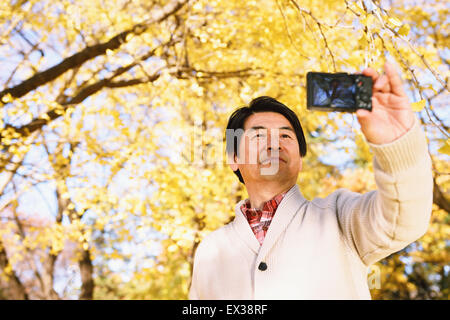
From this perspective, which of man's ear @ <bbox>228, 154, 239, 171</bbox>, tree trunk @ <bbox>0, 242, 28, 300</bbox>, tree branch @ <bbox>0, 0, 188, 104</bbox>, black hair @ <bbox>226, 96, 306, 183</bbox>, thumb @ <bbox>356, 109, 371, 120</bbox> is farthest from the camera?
tree trunk @ <bbox>0, 242, 28, 300</bbox>

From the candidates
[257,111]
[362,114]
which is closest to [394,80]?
[362,114]

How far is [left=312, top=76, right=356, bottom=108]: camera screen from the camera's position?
3.81ft

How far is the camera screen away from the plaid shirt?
0.61m

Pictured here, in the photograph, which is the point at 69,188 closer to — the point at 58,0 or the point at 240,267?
the point at 58,0

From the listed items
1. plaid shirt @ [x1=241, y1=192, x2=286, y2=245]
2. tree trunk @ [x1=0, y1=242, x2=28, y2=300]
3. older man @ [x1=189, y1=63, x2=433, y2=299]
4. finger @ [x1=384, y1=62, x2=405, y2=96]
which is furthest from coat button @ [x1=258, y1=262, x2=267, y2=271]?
tree trunk @ [x1=0, y1=242, x2=28, y2=300]

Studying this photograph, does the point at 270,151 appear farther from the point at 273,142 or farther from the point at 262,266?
the point at 262,266

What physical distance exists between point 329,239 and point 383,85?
0.59m

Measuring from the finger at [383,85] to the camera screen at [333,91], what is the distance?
0.07 m

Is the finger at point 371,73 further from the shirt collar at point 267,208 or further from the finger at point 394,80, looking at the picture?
the shirt collar at point 267,208

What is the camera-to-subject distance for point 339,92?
1.18 m

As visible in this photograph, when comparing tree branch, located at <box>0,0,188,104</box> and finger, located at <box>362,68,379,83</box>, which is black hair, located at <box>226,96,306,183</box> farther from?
tree branch, located at <box>0,0,188,104</box>

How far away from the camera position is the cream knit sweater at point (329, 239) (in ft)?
3.69
